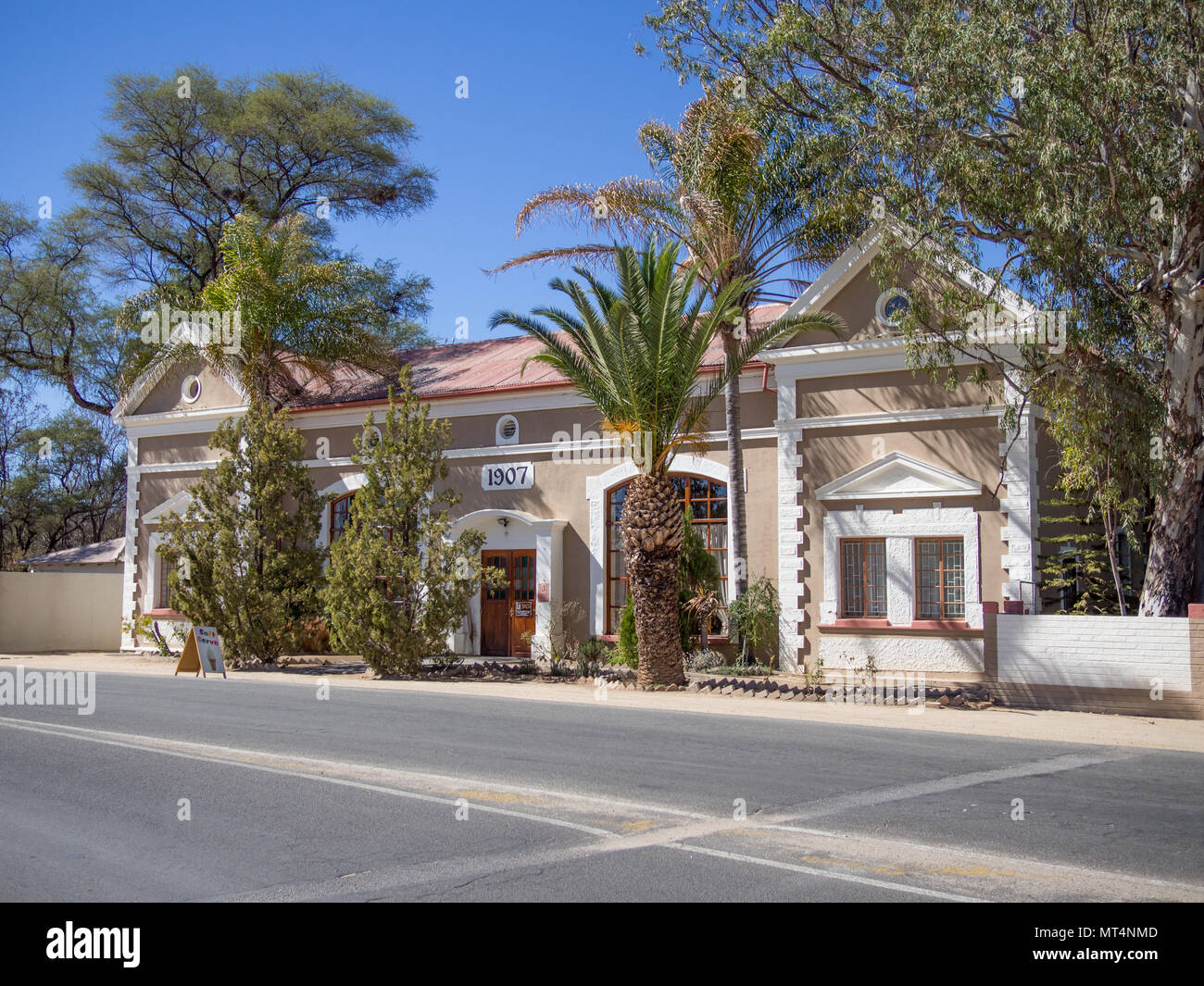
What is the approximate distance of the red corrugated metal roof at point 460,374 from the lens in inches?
933

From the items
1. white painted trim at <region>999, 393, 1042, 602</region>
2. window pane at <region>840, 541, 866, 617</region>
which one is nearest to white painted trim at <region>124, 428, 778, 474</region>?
window pane at <region>840, 541, 866, 617</region>

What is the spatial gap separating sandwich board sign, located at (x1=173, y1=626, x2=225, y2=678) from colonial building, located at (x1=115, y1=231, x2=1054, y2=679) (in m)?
5.52

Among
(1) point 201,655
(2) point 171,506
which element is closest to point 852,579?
(1) point 201,655

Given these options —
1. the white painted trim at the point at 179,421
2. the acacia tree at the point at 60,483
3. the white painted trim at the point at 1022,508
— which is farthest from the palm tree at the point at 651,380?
the acacia tree at the point at 60,483

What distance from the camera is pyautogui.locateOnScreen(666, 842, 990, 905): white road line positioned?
228 inches

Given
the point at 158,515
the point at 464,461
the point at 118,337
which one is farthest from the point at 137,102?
the point at 464,461

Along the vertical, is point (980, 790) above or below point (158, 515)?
below

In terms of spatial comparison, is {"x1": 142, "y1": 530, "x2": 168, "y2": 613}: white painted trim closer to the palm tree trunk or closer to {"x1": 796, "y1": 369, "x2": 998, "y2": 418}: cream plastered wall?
the palm tree trunk

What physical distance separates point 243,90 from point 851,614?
29769 millimetres

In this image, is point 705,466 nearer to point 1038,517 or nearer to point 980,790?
point 1038,517

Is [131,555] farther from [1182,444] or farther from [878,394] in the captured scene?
[1182,444]

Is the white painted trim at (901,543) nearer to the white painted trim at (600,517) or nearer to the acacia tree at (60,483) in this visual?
the white painted trim at (600,517)

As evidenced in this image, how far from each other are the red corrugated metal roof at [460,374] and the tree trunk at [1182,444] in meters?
8.44
